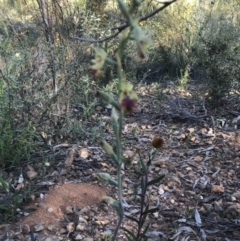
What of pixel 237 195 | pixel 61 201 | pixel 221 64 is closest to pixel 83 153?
pixel 61 201

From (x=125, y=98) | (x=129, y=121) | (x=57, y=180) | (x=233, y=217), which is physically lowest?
(x=233, y=217)

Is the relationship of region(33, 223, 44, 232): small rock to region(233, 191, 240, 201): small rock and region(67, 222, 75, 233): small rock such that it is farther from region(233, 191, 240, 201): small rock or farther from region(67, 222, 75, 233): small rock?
region(233, 191, 240, 201): small rock

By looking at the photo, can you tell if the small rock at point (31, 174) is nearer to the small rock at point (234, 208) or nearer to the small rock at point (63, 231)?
the small rock at point (63, 231)

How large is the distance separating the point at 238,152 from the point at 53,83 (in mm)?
1656

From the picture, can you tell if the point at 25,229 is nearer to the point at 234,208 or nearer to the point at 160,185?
the point at 160,185

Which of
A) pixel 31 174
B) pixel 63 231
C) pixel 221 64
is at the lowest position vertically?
pixel 63 231

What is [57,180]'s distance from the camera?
9.02ft

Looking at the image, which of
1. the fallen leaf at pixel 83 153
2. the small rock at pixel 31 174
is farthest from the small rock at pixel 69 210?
the fallen leaf at pixel 83 153

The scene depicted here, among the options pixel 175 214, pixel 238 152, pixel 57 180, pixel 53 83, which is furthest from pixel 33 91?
pixel 238 152

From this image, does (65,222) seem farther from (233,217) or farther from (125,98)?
(125,98)

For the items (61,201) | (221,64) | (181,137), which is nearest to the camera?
(61,201)

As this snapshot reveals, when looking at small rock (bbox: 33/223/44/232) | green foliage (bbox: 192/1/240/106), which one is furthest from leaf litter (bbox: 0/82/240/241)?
green foliage (bbox: 192/1/240/106)

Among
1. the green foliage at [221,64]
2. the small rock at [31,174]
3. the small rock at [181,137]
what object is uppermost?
the green foliage at [221,64]

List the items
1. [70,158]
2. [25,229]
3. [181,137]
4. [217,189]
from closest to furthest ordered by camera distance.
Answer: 1. [25,229]
2. [217,189]
3. [70,158]
4. [181,137]
